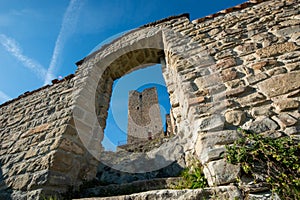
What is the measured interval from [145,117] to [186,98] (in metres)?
17.4

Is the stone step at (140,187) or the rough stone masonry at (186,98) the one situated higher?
the rough stone masonry at (186,98)

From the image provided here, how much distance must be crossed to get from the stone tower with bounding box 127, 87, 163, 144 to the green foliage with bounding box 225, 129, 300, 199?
17203mm

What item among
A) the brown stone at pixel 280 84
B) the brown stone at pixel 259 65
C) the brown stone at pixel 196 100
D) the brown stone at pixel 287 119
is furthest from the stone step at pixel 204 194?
the brown stone at pixel 259 65

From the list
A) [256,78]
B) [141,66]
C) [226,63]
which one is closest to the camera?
[256,78]

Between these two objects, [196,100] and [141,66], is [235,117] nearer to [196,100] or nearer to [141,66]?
[196,100]

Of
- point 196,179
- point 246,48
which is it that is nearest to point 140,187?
point 196,179

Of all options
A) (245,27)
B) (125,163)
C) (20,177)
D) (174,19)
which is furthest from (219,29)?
(20,177)

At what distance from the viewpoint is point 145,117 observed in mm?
19438

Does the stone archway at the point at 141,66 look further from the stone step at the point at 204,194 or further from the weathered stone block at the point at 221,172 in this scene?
the stone step at the point at 204,194

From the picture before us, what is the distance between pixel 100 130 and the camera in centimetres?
328

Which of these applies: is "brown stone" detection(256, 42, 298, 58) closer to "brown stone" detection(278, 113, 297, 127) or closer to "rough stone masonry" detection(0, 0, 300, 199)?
"rough stone masonry" detection(0, 0, 300, 199)

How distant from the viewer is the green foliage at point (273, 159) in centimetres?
122

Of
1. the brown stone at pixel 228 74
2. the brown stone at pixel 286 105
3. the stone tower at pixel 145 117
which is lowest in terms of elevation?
the brown stone at pixel 286 105

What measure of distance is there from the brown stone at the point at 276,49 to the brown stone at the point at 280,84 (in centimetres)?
38
